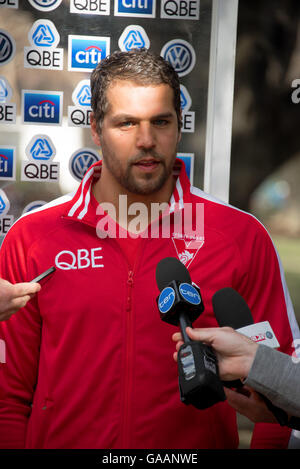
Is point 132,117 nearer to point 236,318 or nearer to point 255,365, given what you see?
point 236,318

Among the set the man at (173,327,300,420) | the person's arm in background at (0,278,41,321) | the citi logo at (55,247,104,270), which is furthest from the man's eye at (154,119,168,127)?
the man at (173,327,300,420)

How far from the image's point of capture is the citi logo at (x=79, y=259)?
1.85 meters

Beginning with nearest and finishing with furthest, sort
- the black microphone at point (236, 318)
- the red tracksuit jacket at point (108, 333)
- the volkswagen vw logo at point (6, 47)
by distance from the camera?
the black microphone at point (236, 318) → the red tracksuit jacket at point (108, 333) → the volkswagen vw logo at point (6, 47)

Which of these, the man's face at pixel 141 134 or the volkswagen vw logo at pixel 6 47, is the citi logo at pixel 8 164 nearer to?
the volkswagen vw logo at pixel 6 47

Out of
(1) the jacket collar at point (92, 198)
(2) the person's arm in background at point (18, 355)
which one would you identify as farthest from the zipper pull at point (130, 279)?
(2) the person's arm in background at point (18, 355)

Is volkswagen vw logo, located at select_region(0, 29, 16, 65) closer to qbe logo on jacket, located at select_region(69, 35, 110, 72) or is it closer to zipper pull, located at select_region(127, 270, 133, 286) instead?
qbe logo on jacket, located at select_region(69, 35, 110, 72)

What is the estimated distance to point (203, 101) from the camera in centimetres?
246

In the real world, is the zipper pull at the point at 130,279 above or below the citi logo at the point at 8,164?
below

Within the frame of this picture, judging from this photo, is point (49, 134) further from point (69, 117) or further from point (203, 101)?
point (203, 101)

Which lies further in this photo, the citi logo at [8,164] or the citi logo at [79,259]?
the citi logo at [8,164]

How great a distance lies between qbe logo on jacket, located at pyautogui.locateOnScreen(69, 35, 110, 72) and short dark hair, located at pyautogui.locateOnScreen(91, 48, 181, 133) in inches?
15.9

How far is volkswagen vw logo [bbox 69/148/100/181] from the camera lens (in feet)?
8.02

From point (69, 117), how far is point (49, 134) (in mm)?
115

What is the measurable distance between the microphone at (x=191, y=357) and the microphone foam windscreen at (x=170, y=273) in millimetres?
34
